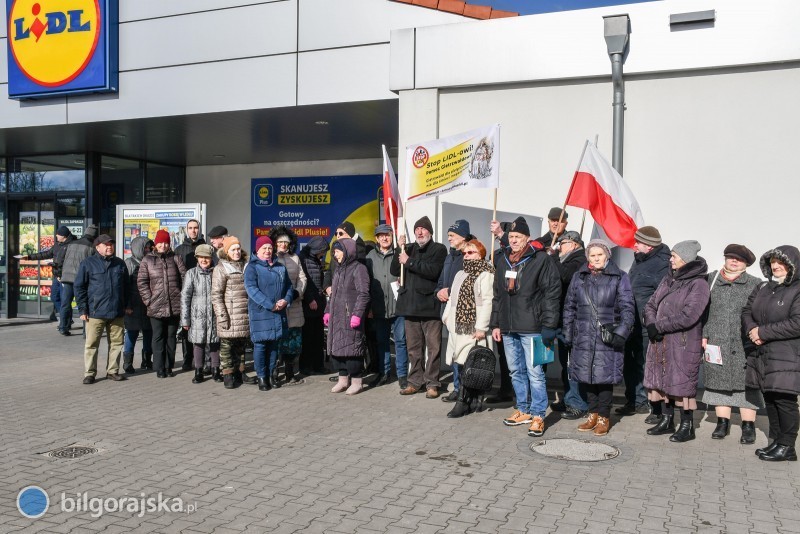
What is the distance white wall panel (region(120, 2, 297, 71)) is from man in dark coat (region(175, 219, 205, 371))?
2.62 m

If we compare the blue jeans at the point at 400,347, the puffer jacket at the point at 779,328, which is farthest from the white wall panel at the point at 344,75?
the puffer jacket at the point at 779,328

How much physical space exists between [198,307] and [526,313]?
4.15 m

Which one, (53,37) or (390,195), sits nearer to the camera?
(390,195)

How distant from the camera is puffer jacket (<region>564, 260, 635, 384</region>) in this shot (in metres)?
6.37

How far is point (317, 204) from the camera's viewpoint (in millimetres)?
15828

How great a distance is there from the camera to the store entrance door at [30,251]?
51.9 feet

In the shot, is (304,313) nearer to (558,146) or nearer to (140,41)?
(558,146)

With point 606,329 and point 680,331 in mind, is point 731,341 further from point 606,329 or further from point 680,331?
point 606,329

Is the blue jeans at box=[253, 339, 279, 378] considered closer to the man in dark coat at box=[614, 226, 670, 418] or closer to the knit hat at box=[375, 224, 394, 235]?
the knit hat at box=[375, 224, 394, 235]

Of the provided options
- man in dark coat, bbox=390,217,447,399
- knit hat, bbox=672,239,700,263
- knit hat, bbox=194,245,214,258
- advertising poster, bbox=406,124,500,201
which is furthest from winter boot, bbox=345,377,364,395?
knit hat, bbox=672,239,700,263

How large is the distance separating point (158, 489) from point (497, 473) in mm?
2464

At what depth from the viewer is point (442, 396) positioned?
8070 millimetres

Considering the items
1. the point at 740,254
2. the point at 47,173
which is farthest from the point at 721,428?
the point at 47,173

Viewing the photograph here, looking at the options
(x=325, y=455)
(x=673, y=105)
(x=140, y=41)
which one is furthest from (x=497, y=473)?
(x=140, y=41)
